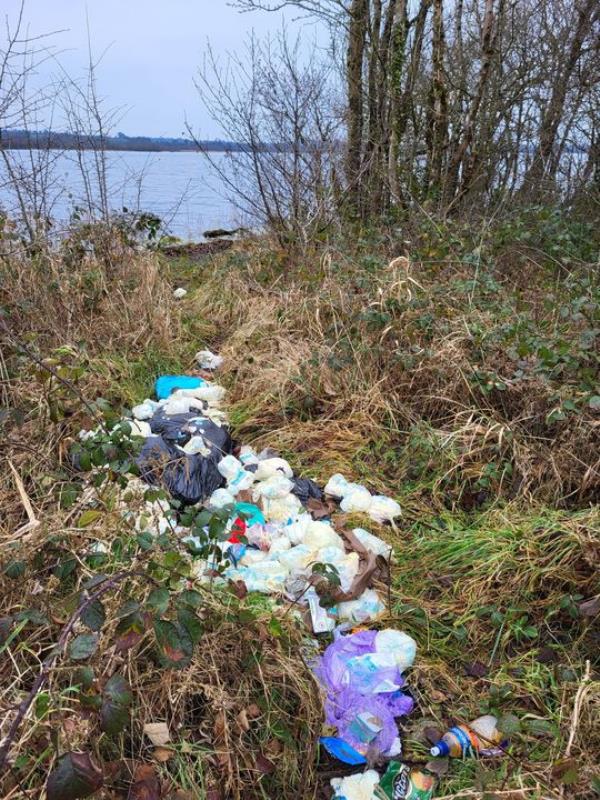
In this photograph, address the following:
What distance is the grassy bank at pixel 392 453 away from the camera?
1.78m

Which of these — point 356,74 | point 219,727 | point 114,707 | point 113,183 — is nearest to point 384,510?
point 219,727

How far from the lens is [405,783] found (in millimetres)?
1846

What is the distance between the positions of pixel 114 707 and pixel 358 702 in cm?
107

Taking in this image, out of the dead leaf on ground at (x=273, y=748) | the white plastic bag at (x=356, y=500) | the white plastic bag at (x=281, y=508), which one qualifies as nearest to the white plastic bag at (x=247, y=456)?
the white plastic bag at (x=281, y=508)

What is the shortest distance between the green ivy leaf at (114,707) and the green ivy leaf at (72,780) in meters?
0.13

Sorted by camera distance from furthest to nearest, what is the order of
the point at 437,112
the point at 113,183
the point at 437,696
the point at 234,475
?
the point at 437,112 < the point at 113,183 < the point at 234,475 < the point at 437,696

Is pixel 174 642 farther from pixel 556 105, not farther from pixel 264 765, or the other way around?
pixel 556 105

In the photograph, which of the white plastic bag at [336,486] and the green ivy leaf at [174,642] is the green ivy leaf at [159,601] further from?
the white plastic bag at [336,486]

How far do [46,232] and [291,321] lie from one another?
209cm

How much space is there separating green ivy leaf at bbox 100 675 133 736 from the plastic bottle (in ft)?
3.73

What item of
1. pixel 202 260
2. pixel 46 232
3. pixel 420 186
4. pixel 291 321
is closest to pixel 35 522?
pixel 291 321

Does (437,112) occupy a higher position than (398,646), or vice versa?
(437,112)

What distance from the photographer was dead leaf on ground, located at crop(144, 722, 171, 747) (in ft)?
5.45

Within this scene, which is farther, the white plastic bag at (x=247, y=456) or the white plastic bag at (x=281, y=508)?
the white plastic bag at (x=247, y=456)
